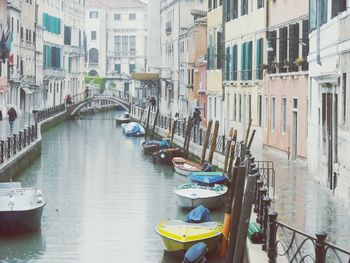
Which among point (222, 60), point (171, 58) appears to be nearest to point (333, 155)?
point (222, 60)

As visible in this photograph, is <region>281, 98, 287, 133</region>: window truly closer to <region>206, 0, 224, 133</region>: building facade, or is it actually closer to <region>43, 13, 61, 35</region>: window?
<region>206, 0, 224, 133</region>: building facade

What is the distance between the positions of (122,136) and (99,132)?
3.53m

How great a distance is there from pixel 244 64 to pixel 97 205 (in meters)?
14.2

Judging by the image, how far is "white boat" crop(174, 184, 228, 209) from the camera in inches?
1044

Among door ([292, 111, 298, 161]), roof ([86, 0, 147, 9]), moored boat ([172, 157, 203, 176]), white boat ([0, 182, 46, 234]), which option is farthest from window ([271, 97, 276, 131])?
roof ([86, 0, 147, 9])

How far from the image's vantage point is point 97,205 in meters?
28.7

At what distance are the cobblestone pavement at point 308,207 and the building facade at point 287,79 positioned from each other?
342cm

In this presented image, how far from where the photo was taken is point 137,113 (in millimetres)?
77250

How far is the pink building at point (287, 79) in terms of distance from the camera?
29.6 metres

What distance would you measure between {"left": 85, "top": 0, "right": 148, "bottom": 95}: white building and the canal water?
235ft

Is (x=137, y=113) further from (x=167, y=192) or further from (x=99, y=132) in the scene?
(x=167, y=192)

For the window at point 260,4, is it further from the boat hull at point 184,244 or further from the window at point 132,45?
the window at point 132,45

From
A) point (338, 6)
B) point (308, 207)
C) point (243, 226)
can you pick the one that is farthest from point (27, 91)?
point (243, 226)

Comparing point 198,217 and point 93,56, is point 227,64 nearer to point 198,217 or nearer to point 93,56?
point 198,217
